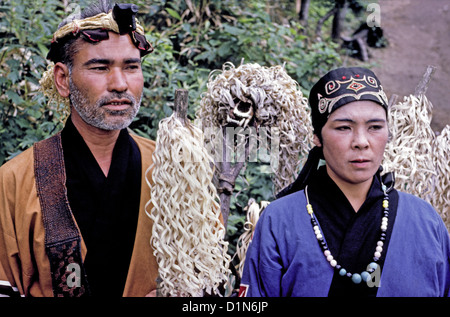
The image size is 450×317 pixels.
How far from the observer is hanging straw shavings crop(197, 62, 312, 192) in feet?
6.65

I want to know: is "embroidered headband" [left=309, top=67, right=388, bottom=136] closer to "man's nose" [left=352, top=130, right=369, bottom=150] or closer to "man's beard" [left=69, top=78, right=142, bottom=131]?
"man's nose" [left=352, top=130, right=369, bottom=150]

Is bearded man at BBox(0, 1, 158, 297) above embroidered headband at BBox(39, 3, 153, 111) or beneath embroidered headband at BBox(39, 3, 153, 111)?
beneath

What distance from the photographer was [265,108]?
2.04 m

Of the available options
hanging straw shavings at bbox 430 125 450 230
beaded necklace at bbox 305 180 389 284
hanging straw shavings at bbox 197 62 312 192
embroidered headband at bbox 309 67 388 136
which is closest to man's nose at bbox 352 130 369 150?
embroidered headband at bbox 309 67 388 136

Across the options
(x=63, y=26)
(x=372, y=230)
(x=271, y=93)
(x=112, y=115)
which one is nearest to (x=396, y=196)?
(x=372, y=230)

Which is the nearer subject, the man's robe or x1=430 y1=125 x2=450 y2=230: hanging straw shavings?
the man's robe

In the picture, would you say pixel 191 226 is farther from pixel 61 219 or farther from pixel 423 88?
pixel 423 88

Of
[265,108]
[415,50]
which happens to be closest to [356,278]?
[265,108]

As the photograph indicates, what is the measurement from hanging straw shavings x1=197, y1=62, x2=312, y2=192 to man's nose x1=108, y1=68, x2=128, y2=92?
0.41 metres

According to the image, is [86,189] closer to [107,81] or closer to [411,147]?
[107,81]

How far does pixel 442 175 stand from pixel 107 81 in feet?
5.05

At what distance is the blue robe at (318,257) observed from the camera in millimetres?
1578

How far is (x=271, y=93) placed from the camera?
6.73 ft
